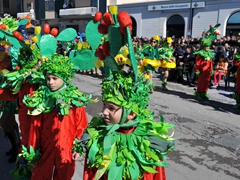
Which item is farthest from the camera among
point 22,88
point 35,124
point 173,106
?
point 173,106

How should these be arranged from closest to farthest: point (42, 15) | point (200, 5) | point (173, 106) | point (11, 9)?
point (173, 106)
point (200, 5)
point (42, 15)
point (11, 9)

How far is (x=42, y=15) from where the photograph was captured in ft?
102

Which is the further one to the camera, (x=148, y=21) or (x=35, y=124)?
(x=148, y=21)

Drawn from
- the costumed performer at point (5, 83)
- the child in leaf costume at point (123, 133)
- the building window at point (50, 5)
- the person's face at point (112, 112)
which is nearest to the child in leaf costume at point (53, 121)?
the costumed performer at point (5, 83)

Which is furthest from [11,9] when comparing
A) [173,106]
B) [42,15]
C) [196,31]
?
[173,106]

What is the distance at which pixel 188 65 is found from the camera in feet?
34.5

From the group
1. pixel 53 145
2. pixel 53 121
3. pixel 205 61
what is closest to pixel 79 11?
pixel 205 61

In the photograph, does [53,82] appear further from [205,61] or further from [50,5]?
[50,5]

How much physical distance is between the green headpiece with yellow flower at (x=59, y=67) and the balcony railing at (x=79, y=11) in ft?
78.3

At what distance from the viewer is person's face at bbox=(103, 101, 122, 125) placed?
191 centimetres

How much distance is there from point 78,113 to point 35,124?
45 centimetres

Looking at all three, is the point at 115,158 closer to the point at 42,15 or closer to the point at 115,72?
the point at 115,72

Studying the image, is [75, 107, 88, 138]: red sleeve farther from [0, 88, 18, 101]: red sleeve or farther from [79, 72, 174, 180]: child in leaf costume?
[0, 88, 18, 101]: red sleeve

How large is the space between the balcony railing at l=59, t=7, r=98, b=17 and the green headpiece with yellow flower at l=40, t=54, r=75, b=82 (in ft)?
78.3
